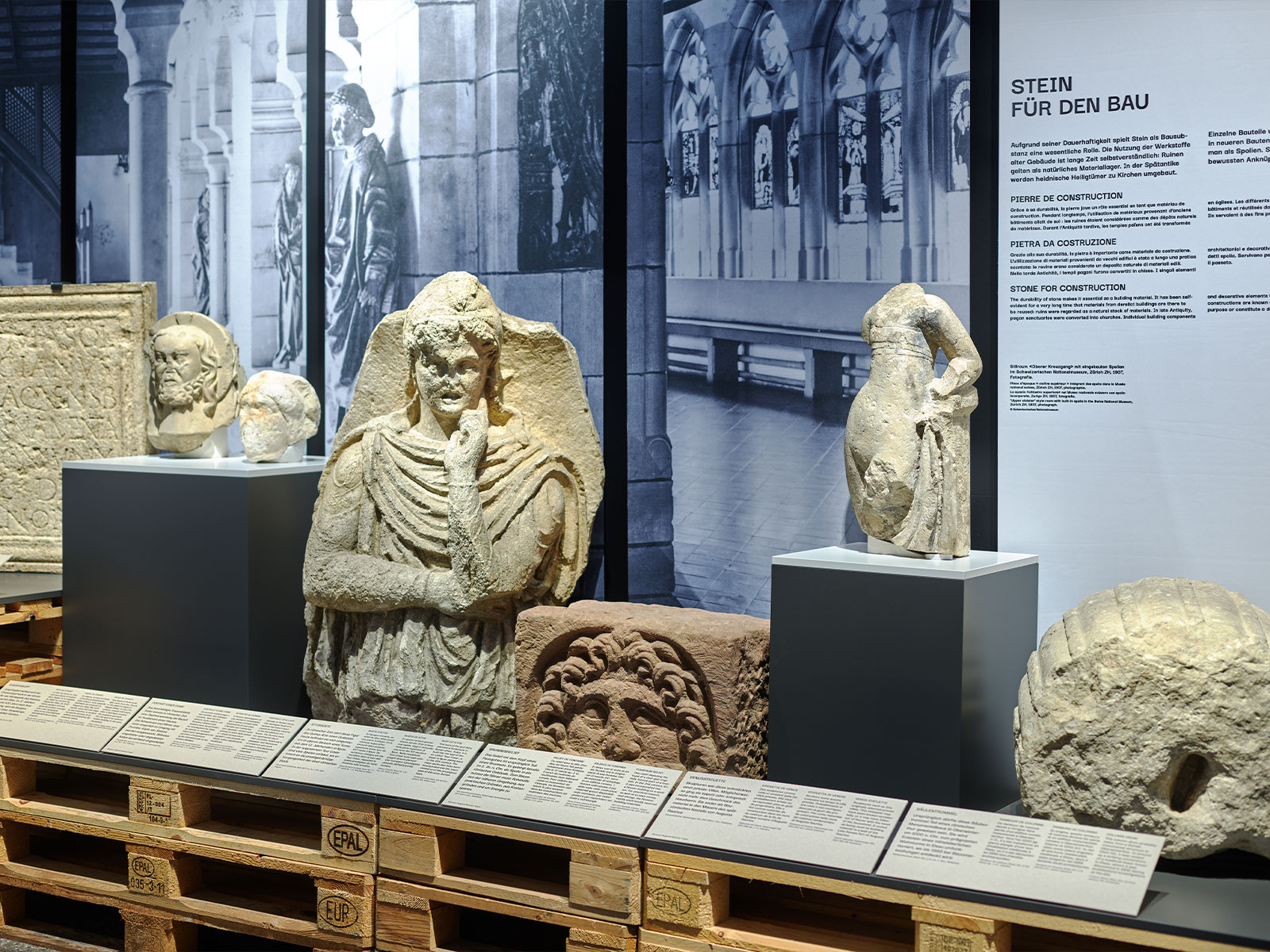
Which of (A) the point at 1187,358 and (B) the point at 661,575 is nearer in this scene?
(A) the point at 1187,358

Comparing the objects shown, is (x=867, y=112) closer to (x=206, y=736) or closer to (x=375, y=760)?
(x=375, y=760)

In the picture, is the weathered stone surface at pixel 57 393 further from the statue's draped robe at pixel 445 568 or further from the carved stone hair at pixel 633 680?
the carved stone hair at pixel 633 680

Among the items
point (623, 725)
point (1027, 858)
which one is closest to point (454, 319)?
point (623, 725)

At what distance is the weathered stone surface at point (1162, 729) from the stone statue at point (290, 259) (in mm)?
4150

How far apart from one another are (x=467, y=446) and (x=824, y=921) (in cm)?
201

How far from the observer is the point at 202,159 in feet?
22.4

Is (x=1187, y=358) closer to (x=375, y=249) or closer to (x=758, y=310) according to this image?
(x=758, y=310)

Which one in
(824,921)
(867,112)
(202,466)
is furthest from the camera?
(202,466)

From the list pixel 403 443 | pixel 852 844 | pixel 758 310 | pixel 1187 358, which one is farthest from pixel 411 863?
pixel 1187 358

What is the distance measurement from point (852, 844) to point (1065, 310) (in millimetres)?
2096

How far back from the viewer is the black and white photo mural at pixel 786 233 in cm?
493

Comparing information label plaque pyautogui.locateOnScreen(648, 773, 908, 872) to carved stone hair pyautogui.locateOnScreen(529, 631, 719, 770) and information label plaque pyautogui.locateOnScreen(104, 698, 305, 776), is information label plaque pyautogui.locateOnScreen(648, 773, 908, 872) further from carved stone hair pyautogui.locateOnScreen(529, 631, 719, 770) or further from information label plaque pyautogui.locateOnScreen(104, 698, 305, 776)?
information label plaque pyautogui.locateOnScreen(104, 698, 305, 776)

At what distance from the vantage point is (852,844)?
3.53 meters

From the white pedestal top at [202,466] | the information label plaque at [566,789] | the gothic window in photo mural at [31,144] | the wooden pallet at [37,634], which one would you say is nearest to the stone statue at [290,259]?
the white pedestal top at [202,466]
